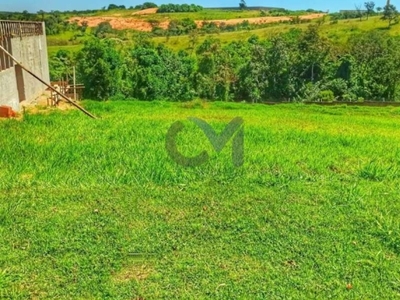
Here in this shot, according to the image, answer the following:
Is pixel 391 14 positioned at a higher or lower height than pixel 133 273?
higher

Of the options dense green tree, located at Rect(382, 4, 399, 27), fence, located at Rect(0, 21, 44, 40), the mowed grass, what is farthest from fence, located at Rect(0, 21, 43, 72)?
dense green tree, located at Rect(382, 4, 399, 27)

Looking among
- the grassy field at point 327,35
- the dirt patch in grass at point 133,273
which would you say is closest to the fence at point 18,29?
the dirt patch in grass at point 133,273

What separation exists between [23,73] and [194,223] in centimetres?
1347

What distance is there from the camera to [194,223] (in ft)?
15.5

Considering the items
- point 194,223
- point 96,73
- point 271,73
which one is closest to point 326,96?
point 271,73

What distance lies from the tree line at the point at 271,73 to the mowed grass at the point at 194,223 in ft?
79.6

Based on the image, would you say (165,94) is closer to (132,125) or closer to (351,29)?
(132,125)

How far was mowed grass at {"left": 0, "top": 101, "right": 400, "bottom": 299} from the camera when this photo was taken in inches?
144

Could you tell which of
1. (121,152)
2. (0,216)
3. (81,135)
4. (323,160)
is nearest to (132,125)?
(81,135)

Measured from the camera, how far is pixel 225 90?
34.7m

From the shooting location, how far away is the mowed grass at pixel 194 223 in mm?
3668

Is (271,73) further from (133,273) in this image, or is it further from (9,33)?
(133,273)

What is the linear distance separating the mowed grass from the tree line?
24.3 metres

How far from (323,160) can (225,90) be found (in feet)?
91.7
